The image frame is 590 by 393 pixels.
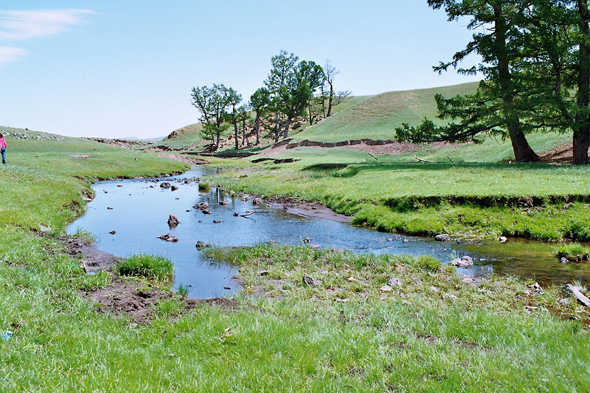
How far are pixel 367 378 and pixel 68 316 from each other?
5.26m

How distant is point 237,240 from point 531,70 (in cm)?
2909

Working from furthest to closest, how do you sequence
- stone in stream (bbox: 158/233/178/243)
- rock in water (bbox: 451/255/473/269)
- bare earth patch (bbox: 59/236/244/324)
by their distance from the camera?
stone in stream (bbox: 158/233/178/243), rock in water (bbox: 451/255/473/269), bare earth patch (bbox: 59/236/244/324)

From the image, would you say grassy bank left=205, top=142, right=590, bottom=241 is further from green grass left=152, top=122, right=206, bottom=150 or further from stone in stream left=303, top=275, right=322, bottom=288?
green grass left=152, top=122, right=206, bottom=150

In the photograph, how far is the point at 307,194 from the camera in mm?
27859

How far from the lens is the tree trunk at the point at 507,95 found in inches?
1180

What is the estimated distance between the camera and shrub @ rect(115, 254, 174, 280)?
11.1m

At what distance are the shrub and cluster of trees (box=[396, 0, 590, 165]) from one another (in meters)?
27.7

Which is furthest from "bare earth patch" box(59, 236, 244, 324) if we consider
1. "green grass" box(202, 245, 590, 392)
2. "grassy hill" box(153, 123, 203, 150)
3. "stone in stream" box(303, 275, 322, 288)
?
"grassy hill" box(153, 123, 203, 150)

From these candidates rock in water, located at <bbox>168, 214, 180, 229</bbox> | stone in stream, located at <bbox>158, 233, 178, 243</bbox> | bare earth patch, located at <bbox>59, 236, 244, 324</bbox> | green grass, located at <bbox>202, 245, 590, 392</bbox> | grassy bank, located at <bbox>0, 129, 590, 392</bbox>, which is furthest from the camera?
rock in water, located at <bbox>168, 214, 180, 229</bbox>

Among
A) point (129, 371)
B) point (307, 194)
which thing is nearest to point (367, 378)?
point (129, 371)

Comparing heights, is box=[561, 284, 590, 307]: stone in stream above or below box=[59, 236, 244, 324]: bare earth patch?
below

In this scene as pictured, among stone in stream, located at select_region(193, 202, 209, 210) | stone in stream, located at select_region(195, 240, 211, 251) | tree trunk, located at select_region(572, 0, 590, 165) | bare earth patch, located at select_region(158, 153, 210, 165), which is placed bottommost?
stone in stream, located at select_region(195, 240, 211, 251)

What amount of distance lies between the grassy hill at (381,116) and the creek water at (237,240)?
171ft

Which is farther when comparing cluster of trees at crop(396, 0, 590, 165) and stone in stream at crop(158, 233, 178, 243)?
cluster of trees at crop(396, 0, 590, 165)
